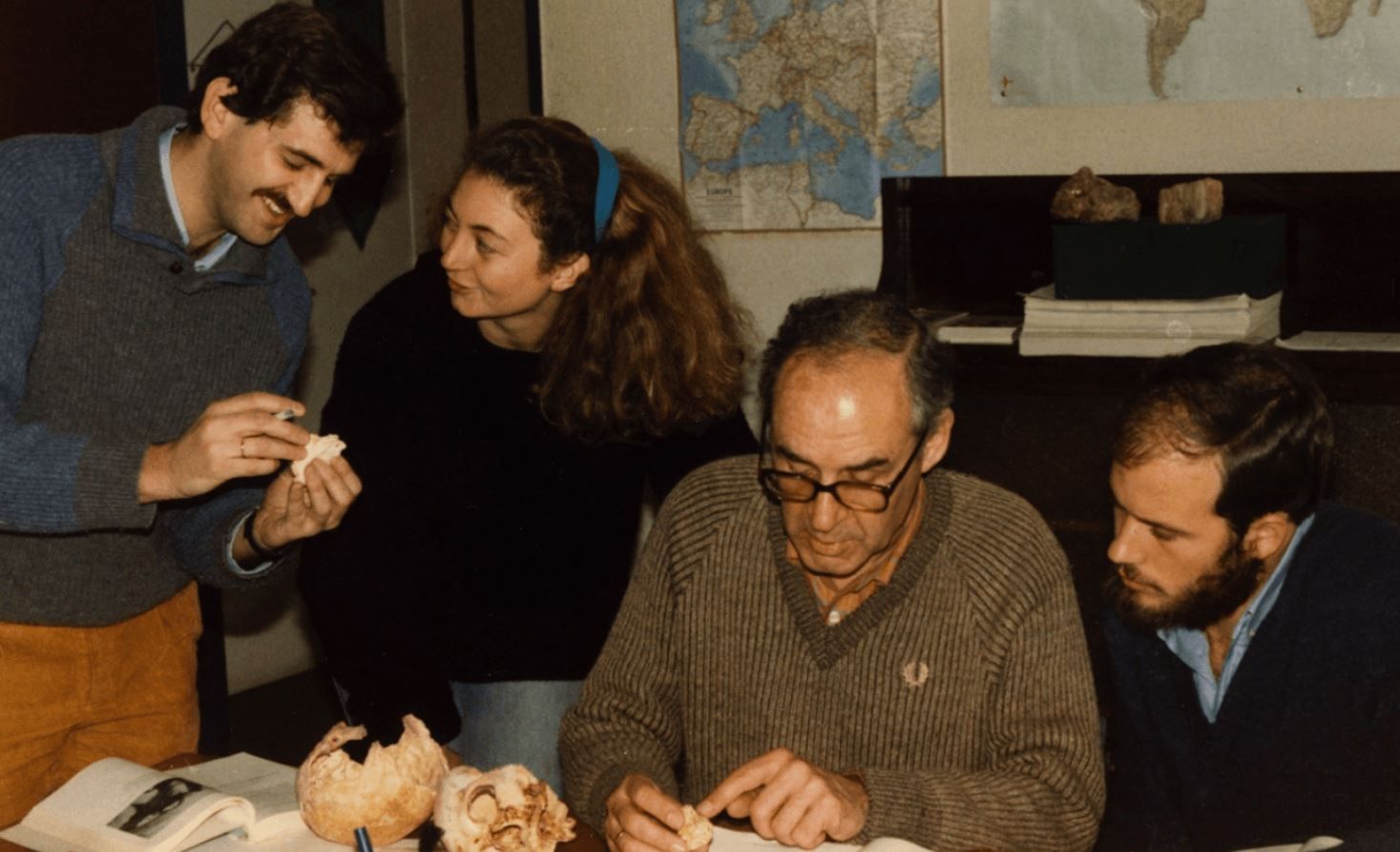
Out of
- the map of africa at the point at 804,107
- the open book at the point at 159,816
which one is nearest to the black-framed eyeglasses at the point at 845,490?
the open book at the point at 159,816

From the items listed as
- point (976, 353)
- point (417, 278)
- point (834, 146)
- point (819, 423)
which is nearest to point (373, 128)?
point (417, 278)

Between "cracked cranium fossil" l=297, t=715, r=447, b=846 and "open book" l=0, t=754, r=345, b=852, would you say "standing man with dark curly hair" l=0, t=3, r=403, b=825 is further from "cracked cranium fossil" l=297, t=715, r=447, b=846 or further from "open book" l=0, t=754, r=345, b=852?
"cracked cranium fossil" l=297, t=715, r=447, b=846

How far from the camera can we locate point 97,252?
247 cm

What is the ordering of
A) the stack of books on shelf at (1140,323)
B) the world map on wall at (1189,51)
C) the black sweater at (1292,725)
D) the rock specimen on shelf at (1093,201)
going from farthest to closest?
the world map on wall at (1189,51), the rock specimen on shelf at (1093,201), the stack of books on shelf at (1140,323), the black sweater at (1292,725)

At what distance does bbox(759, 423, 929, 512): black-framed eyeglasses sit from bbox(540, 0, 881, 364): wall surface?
1.83 metres

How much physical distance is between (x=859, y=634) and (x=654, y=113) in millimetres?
2270

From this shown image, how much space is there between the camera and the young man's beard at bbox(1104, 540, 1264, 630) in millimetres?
2295

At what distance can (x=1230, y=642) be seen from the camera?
2.38 metres

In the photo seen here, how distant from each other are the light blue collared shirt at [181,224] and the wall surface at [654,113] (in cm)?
176

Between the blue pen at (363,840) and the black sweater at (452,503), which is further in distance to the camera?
the black sweater at (452,503)

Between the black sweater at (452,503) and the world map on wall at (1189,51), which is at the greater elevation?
the world map on wall at (1189,51)

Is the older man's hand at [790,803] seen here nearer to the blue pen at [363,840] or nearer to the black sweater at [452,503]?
the blue pen at [363,840]

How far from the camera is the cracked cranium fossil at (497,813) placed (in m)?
1.81

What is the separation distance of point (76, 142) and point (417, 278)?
621 millimetres
